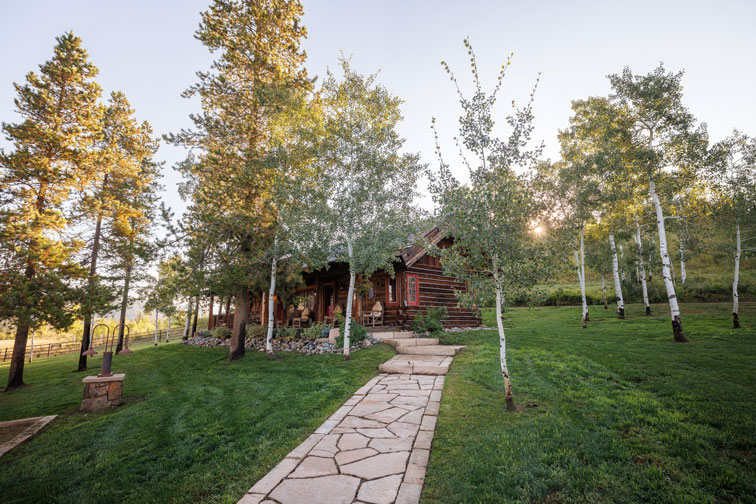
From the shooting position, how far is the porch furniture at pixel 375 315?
15.1 meters

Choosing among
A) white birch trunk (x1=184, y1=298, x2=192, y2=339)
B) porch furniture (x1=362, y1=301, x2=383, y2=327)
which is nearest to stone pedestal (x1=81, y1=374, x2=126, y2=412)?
white birch trunk (x1=184, y1=298, x2=192, y2=339)

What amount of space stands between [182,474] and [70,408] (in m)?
6.13

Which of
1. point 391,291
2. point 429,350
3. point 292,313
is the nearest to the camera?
point 429,350

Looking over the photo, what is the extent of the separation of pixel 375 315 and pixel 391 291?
1409 mm

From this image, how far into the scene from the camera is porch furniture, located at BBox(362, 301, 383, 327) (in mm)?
15114

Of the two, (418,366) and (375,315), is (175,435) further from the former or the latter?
(375,315)

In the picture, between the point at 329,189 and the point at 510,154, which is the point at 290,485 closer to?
the point at 510,154

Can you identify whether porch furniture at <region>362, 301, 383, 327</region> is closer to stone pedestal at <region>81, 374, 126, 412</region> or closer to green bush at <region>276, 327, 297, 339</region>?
green bush at <region>276, 327, 297, 339</region>

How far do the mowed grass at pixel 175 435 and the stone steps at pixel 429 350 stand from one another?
1.18 metres

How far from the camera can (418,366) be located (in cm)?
842

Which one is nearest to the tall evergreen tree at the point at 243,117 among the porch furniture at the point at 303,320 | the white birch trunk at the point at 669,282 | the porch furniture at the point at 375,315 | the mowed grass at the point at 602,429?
the porch furniture at the point at 303,320

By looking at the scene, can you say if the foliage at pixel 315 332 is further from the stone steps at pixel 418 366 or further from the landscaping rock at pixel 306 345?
the stone steps at pixel 418 366

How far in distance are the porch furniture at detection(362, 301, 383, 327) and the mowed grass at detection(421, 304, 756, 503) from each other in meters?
6.72

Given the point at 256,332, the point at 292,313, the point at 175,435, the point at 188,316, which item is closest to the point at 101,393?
the point at 175,435
